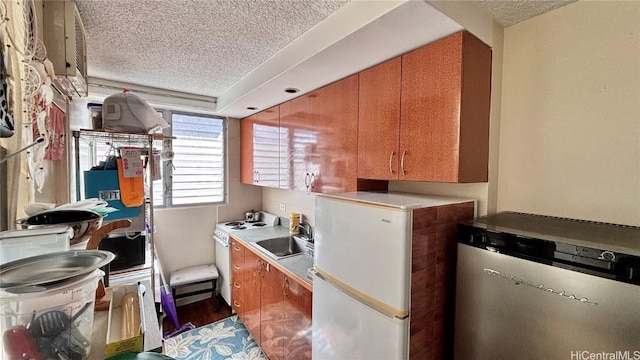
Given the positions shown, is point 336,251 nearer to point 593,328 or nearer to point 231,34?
point 593,328

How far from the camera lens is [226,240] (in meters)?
2.97

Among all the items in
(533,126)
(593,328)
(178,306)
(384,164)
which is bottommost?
(178,306)

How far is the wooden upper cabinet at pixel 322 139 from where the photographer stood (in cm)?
176

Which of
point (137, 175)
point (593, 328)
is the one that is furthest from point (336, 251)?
point (137, 175)

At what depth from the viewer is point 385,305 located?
1152 mm

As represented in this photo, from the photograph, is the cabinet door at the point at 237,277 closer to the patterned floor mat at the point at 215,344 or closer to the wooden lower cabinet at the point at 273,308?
the wooden lower cabinet at the point at 273,308

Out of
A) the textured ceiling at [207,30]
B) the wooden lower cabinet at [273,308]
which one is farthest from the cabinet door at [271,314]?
the textured ceiling at [207,30]

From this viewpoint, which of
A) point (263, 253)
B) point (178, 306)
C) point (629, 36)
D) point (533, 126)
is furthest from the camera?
point (178, 306)

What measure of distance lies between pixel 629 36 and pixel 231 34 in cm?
188

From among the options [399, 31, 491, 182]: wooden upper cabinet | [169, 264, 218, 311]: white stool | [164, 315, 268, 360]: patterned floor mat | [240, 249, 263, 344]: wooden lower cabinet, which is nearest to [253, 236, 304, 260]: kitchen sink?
[240, 249, 263, 344]: wooden lower cabinet

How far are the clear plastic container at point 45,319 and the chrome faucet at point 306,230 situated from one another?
1962 millimetres

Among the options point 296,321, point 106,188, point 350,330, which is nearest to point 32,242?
point 106,188

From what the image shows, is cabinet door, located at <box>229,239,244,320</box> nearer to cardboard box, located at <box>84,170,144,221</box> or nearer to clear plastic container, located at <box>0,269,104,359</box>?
cardboard box, located at <box>84,170,144,221</box>

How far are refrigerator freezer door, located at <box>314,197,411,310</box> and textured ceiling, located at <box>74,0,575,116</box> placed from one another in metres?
0.86
